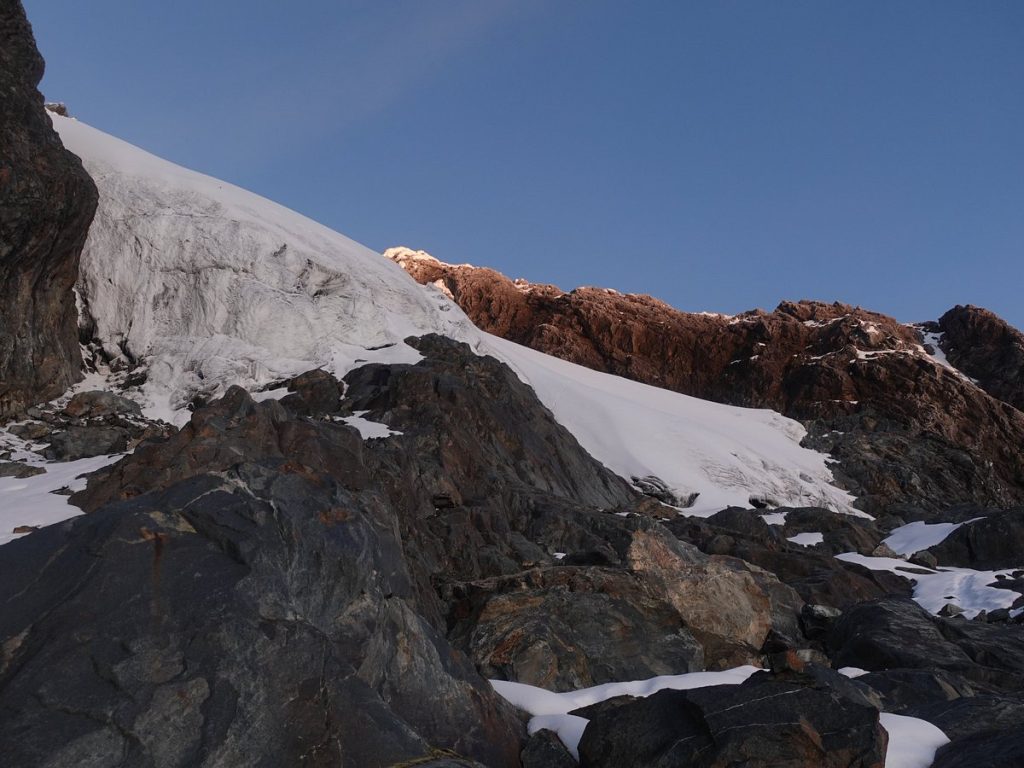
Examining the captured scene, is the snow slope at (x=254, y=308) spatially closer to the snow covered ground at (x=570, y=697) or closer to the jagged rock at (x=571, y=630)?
the jagged rock at (x=571, y=630)

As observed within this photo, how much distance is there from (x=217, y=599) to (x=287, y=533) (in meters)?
1.09

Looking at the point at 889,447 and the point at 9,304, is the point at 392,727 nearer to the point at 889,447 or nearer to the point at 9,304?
the point at 9,304

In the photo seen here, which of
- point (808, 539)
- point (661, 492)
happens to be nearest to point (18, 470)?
point (808, 539)

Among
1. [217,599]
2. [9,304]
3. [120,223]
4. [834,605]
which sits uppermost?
[120,223]

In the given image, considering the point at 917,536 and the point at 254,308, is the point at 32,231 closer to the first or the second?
the point at 254,308

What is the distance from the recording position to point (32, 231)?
27547mm

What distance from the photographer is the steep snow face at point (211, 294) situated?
33219 mm

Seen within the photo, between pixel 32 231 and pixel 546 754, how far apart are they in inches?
1039

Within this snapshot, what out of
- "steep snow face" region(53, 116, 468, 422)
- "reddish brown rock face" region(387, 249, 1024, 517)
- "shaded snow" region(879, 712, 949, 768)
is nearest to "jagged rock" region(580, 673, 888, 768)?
"shaded snow" region(879, 712, 949, 768)

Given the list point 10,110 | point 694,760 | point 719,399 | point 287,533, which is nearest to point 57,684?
point 287,533

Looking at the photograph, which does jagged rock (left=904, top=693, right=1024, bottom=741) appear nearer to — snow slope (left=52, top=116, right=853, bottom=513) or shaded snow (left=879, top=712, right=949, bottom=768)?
shaded snow (left=879, top=712, right=949, bottom=768)

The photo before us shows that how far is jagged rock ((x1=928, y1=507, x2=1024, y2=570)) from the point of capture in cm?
2756

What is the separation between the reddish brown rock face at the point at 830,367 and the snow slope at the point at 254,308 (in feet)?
37.6

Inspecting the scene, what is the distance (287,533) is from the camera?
24.9ft
